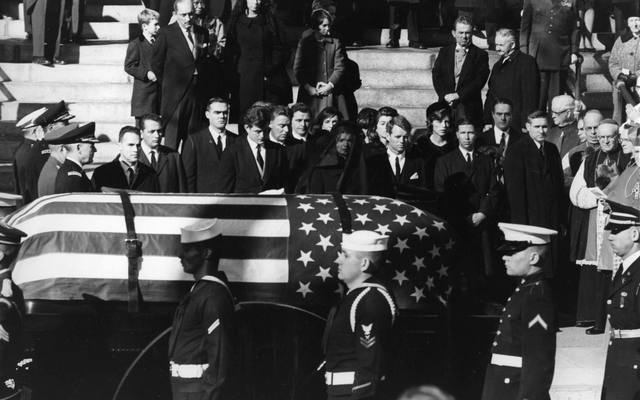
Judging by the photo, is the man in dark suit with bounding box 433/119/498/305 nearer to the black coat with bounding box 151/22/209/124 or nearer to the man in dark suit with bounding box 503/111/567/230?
the man in dark suit with bounding box 503/111/567/230

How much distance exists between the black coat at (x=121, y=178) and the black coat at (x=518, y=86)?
3.99 metres

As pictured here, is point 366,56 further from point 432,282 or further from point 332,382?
point 332,382

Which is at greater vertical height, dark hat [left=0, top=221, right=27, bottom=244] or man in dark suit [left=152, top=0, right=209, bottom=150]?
man in dark suit [left=152, top=0, right=209, bottom=150]

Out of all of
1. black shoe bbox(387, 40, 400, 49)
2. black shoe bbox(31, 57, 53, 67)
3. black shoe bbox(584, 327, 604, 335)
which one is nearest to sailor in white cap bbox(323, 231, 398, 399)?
black shoe bbox(584, 327, 604, 335)

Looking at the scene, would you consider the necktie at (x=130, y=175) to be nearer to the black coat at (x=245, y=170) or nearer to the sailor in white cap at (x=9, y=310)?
the black coat at (x=245, y=170)

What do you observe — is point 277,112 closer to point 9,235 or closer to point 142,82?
point 142,82

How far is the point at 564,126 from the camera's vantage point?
11859 millimetres

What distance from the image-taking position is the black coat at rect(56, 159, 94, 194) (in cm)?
912

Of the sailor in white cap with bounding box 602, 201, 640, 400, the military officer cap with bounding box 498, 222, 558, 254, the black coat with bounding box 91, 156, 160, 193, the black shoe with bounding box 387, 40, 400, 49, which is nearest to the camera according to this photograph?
the military officer cap with bounding box 498, 222, 558, 254

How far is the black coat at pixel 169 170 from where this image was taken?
32.8 feet

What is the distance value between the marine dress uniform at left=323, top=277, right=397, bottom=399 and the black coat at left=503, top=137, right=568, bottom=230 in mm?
4058

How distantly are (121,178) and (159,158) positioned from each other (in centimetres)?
56

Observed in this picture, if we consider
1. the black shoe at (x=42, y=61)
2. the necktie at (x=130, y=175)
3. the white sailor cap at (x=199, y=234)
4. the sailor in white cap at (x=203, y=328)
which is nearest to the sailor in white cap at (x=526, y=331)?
the sailor in white cap at (x=203, y=328)

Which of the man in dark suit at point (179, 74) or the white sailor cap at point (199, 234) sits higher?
the man in dark suit at point (179, 74)
